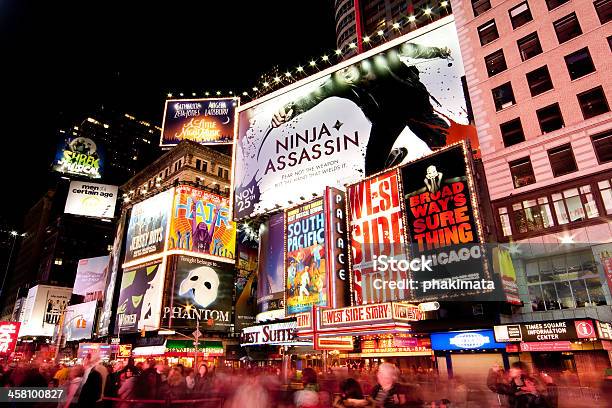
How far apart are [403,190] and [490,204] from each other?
557 cm

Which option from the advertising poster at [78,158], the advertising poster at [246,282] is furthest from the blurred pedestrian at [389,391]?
the advertising poster at [78,158]

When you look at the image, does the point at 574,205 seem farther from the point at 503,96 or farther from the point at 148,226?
the point at 148,226

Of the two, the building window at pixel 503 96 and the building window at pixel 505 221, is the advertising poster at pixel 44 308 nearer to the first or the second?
the building window at pixel 505 221

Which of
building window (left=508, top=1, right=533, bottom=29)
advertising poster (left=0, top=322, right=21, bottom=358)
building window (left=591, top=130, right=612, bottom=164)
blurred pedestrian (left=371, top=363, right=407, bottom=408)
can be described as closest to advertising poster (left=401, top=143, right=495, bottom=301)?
building window (left=591, top=130, right=612, bottom=164)

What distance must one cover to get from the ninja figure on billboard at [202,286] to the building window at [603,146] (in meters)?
36.7

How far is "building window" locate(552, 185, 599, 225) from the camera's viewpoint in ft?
69.7

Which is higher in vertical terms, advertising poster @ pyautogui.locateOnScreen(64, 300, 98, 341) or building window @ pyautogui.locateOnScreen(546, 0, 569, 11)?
building window @ pyautogui.locateOnScreen(546, 0, 569, 11)

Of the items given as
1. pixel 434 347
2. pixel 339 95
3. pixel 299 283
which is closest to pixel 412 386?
pixel 434 347

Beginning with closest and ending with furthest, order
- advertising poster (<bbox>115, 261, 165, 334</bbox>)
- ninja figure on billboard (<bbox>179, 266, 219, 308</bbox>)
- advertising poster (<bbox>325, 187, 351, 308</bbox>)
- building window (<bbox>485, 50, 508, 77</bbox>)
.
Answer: building window (<bbox>485, 50, 508, 77</bbox>)
advertising poster (<bbox>325, 187, 351, 308</bbox>)
advertising poster (<bbox>115, 261, 165, 334</bbox>)
ninja figure on billboard (<bbox>179, 266, 219, 308</bbox>)

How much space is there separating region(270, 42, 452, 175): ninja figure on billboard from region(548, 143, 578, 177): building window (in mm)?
6545

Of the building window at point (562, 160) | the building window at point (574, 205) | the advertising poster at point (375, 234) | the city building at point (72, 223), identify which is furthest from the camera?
the city building at point (72, 223)

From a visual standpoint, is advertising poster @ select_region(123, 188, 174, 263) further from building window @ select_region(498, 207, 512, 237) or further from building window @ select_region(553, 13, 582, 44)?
building window @ select_region(553, 13, 582, 44)

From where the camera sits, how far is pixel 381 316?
23.2 m

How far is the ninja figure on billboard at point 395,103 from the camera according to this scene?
28.9 m
